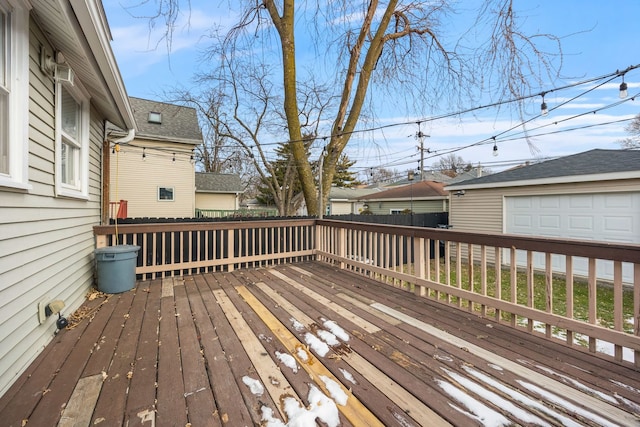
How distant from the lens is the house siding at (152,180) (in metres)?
10.9

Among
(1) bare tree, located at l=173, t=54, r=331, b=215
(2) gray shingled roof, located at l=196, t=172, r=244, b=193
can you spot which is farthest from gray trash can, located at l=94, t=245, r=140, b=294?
(2) gray shingled roof, located at l=196, t=172, r=244, b=193

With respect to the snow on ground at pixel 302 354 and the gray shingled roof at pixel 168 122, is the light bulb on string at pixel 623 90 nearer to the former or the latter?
the snow on ground at pixel 302 354

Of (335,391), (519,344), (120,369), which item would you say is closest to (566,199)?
(519,344)

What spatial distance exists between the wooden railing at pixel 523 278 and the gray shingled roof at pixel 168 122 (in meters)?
9.25

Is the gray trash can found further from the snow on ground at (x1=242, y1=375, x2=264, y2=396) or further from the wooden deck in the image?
the snow on ground at (x1=242, y1=375, x2=264, y2=396)

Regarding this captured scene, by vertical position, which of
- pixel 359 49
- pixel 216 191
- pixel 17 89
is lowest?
pixel 17 89

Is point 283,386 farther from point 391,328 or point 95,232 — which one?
point 95,232

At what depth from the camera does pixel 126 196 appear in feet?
35.7

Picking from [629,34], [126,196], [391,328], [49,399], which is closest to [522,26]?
[629,34]

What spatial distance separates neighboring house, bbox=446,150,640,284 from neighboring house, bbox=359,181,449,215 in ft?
10.8

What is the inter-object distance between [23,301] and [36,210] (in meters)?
0.64

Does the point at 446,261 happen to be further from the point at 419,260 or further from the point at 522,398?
the point at 522,398

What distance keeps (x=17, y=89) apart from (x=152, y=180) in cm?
1077

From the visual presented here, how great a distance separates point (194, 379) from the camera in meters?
1.72
